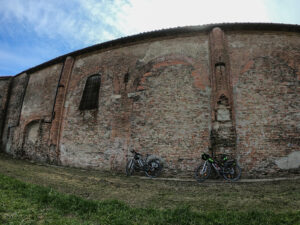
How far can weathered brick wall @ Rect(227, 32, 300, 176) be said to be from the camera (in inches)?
264

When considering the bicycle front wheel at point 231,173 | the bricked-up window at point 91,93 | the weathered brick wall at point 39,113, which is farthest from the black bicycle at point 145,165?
the weathered brick wall at point 39,113

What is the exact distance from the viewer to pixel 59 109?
10.2 metres

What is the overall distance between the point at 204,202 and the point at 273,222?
124 cm

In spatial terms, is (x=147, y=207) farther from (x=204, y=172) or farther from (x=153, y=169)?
(x=153, y=169)

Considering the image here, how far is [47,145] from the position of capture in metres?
Answer: 10.1

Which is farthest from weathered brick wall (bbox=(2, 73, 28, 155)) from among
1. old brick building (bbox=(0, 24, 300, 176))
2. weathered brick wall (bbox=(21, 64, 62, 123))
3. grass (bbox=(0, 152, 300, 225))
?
grass (bbox=(0, 152, 300, 225))

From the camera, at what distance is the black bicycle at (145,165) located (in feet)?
23.7

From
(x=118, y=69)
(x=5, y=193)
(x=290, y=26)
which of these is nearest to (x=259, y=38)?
(x=290, y=26)

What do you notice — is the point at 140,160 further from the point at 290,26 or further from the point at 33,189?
the point at 290,26

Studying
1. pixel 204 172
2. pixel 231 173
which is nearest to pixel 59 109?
pixel 204 172

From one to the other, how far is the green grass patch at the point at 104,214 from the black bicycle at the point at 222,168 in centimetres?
329

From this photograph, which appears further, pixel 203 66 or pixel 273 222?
pixel 203 66

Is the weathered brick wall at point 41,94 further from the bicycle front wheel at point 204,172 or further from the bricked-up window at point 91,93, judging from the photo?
the bicycle front wheel at point 204,172

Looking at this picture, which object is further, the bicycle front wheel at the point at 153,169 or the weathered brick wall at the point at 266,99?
the bicycle front wheel at the point at 153,169
